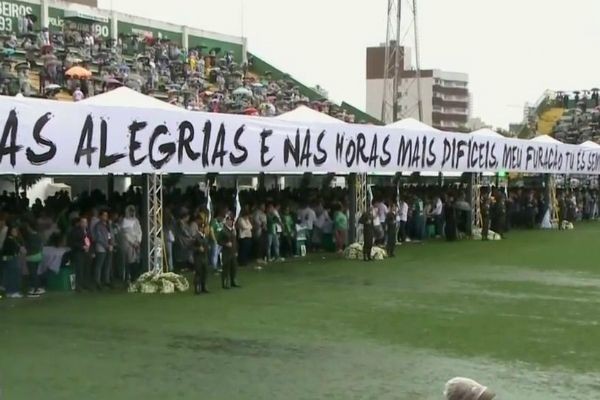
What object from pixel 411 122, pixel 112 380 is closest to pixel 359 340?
pixel 112 380

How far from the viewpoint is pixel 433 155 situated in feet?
77.9

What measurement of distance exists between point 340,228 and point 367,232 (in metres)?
1.88

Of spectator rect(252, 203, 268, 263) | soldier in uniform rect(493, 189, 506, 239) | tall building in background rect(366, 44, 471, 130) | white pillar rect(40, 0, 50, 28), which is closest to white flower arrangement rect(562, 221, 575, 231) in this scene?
soldier in uniform rect(493, 189, 506, 239)

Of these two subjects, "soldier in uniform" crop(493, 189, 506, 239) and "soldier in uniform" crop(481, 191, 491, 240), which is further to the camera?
"soldier in uniform" crop(493, 189, 506, 239)

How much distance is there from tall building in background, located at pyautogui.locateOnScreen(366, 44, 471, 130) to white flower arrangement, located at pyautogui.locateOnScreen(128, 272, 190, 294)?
320ft

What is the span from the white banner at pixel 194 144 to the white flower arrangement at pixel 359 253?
75.6 inches

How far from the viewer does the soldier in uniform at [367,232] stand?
19766 millimetres

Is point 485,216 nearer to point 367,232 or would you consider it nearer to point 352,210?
point 352,210

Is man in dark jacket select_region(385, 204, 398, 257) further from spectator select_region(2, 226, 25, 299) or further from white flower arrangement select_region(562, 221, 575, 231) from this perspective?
white flower arrangement select_region(562, 221, 575, 231)

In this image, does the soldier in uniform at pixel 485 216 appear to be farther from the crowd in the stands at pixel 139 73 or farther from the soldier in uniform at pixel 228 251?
the soldier in uniform at pixel 228 251

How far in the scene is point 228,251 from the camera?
15.1m

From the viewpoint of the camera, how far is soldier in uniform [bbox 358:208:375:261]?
19.8m

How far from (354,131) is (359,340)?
34.1 feet

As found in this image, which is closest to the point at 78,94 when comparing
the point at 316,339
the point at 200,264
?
the point at 200,264
